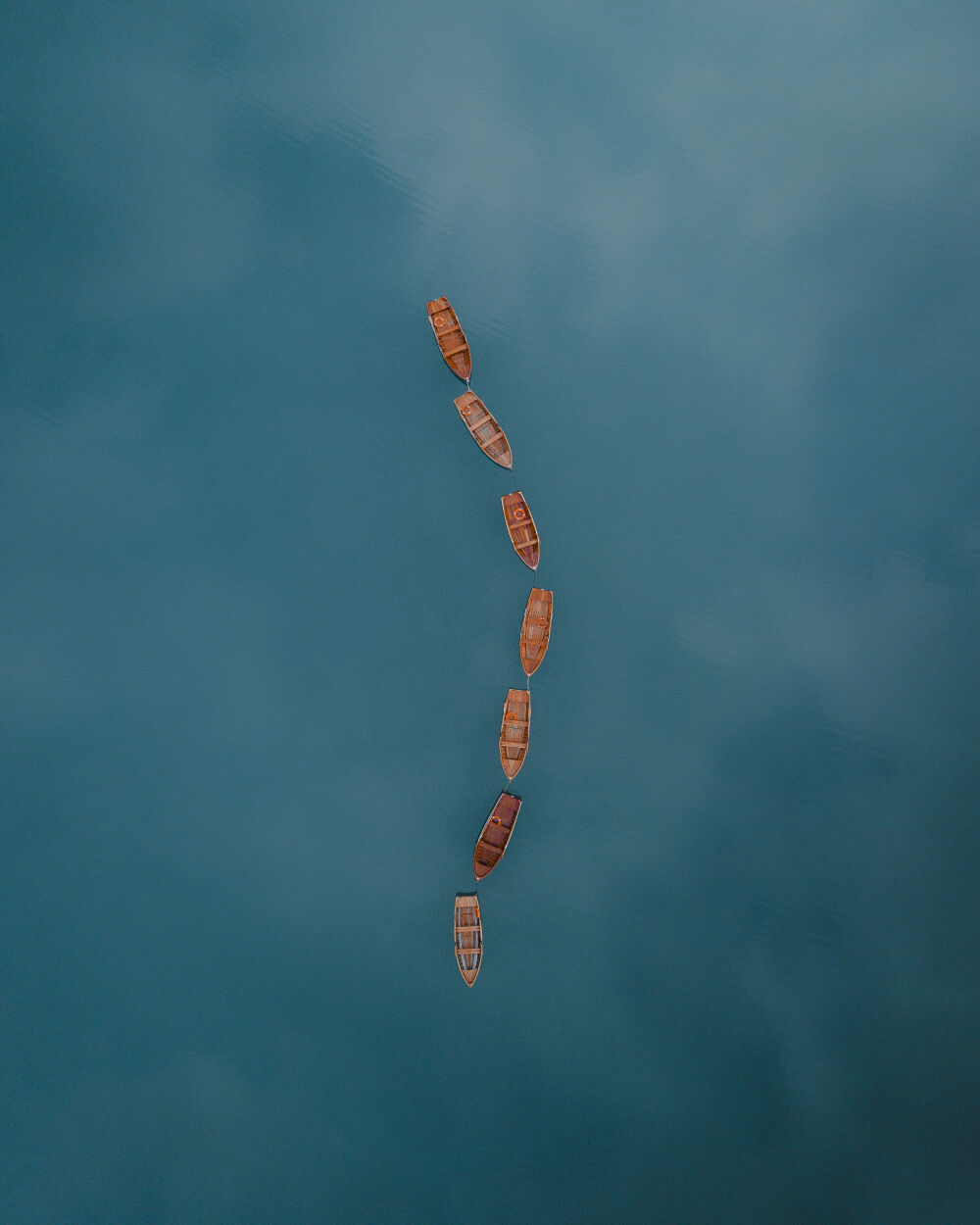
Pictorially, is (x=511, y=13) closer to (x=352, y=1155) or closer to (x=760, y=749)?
(x=760, y=749)

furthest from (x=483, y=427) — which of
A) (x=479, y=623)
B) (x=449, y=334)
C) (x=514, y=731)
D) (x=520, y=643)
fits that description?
(x=514, y=731)

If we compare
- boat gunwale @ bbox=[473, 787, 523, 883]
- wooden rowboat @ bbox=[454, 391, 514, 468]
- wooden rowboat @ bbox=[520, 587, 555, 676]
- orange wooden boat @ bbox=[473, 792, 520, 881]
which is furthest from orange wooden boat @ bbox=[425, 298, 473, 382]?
orange wooden boat @ bbox=[473, 792, 520, 881]

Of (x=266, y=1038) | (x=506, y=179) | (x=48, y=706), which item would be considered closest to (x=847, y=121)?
(x=506, y=179)

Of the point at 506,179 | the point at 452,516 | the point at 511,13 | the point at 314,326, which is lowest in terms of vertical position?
the point at 452,516

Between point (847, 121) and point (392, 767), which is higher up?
point (847, 121)

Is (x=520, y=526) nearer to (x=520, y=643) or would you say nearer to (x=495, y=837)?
(x=520, y=643)
